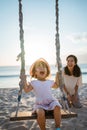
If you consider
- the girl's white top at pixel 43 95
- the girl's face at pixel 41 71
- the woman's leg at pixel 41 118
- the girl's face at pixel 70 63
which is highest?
the girl's face at pixel 70 63

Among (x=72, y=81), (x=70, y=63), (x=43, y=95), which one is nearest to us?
(x=43, y=95)

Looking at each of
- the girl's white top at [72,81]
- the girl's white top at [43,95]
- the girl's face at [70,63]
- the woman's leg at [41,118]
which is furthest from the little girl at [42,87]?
the girl's white top at [72,81]

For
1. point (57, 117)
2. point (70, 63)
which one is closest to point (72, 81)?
point (70, 63)

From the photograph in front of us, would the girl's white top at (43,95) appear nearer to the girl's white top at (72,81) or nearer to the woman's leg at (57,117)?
the woman's leg at (57,117)

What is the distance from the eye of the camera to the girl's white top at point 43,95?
426cm

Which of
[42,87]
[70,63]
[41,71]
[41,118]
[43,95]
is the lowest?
[41,118]

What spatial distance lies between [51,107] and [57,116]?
0.81ft

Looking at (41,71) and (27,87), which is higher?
(41,71)

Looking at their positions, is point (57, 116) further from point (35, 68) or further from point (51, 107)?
point (35, 68)

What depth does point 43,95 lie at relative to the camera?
→ 173 inches

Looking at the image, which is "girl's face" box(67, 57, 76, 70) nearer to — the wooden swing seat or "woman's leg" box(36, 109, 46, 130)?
the wooden swing seat

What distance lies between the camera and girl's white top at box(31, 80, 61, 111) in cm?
426

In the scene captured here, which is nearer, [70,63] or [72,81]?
[70,63]

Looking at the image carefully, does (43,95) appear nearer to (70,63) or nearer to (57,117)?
(57,117)
